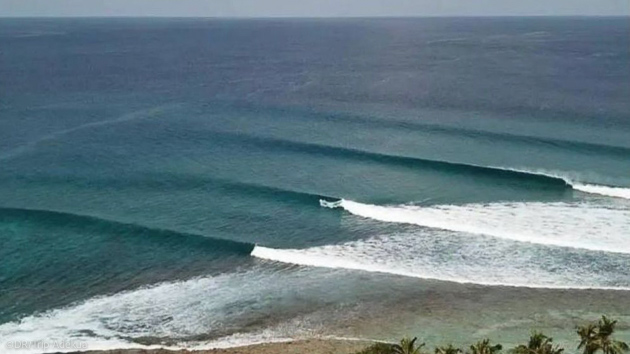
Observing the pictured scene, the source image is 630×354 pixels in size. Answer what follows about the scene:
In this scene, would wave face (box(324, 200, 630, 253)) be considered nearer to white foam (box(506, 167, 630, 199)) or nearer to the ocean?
the ocean

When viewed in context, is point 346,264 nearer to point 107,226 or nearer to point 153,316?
point 153,316

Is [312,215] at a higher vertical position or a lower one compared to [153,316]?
higher

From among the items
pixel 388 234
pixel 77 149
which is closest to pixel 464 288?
pixel 388 234

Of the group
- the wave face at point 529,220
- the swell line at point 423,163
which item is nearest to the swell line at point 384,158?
the swell line at point 423,163

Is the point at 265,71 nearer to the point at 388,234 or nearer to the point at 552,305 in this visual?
the point at 388,234

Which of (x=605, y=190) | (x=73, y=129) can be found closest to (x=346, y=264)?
(x=605, y=190)
